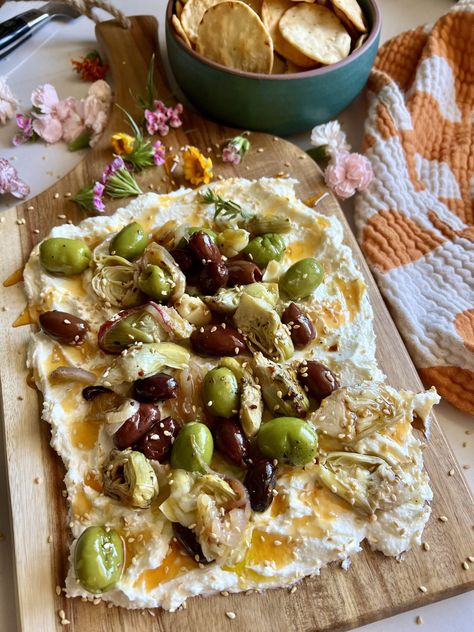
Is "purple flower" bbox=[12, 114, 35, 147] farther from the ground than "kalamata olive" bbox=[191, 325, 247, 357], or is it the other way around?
"purple flower" bbox=[12, 114, 35, 147]

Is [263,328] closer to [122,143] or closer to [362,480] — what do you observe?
[362,480]

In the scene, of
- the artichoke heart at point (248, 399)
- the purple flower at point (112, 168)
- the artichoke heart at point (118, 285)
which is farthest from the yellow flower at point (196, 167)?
the artichoke heart at point (248, 399)

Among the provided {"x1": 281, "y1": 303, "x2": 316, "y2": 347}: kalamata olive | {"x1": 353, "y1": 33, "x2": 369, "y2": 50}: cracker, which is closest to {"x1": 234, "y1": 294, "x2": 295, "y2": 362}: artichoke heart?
{"x1": 281, "y1": 303, "x2": 316, "y2": 347}: kalamata olive

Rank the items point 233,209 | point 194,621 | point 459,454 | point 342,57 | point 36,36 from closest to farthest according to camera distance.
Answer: point 194,621 → point 459,454 → point 233,209 → point 342,57 → point 36,36

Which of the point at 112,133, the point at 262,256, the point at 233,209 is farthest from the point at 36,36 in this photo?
the point at 262,256

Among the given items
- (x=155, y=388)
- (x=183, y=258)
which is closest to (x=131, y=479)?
(x=155, y=388)

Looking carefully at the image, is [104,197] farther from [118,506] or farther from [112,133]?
[118,506]

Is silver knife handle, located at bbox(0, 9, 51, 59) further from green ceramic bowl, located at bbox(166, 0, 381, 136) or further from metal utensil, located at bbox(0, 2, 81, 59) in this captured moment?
green ceramic bowl, located at bbox(166, 0, 381, 136)

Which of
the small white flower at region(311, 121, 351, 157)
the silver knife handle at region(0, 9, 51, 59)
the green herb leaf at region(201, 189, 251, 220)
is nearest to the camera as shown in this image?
the green herb leaf at region(201, 189, 251, 220)
